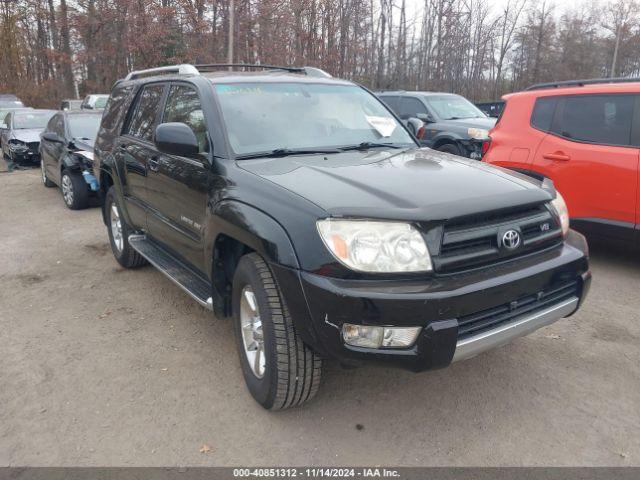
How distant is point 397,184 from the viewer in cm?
280

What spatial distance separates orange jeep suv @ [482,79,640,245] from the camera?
5008 mm

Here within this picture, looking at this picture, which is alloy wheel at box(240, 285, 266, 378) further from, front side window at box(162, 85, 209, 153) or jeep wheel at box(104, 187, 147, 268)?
jeep wheel at box(104, 187, 147, 268)

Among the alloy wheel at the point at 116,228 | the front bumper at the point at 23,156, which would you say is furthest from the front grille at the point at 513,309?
the front bumper at the point at 23,156

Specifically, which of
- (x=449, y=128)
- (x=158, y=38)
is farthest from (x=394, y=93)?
(x=158, y=38)

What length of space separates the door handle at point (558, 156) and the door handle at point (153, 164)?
389 centimetres

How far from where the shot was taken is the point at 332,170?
9.95 feet

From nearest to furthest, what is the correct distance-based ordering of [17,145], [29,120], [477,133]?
1. [477,133]
2. [17,145]
3. [29,120]

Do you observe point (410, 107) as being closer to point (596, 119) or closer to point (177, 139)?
point (596, 119)

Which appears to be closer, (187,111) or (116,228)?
(187,111)

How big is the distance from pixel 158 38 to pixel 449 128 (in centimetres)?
2036

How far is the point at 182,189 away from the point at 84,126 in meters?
6.64

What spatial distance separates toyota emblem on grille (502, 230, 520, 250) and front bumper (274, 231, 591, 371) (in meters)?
0.09

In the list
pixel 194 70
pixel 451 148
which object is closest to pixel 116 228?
pixel 194 70

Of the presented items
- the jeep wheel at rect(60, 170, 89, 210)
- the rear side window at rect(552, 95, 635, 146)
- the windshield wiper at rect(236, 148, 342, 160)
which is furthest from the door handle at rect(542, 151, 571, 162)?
the jeep wheel at rect(60, 170, 89, 210)
